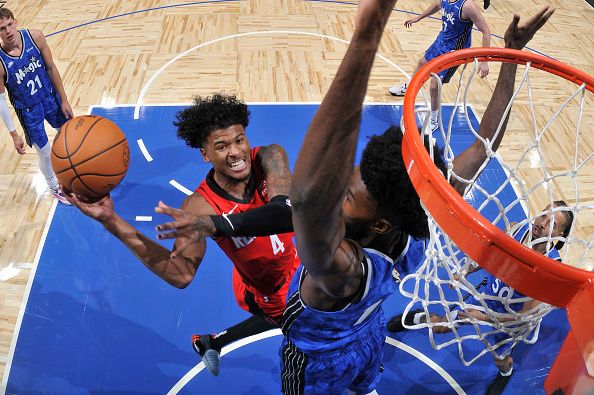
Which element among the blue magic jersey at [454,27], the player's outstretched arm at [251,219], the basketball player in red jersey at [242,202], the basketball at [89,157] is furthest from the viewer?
the blue magic jersey at [454,27]

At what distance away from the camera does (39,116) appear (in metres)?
4.16

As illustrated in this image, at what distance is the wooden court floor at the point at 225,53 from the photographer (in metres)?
5.24

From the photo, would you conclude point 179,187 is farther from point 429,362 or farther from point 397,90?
point 397,90

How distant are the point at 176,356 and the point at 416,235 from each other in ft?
7.22

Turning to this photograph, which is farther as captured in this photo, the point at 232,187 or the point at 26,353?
the point at 26,353

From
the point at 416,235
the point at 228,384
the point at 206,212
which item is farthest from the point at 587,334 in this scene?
the point at 228,384

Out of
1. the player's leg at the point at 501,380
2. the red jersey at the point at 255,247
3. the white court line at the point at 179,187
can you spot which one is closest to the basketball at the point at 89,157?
the red jersey at the point at 255,247

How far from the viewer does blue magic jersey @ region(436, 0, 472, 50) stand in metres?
4.92

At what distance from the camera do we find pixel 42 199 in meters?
4.56

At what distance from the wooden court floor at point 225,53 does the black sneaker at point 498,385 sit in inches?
70.0

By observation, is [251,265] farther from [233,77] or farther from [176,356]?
[233,77]

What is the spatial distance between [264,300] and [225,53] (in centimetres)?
443

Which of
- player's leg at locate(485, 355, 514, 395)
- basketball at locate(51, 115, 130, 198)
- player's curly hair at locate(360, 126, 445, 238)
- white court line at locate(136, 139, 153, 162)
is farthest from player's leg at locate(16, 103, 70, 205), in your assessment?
player's leg at locate(485, 355, 514, 395)

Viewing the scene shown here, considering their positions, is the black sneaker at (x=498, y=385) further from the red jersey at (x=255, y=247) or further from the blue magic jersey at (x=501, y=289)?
the red jersey at (x=255, y=247)
